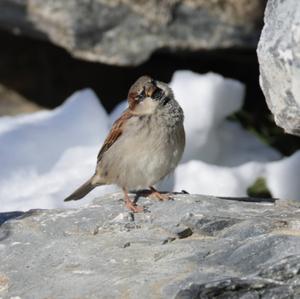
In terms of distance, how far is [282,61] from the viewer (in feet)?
12.9

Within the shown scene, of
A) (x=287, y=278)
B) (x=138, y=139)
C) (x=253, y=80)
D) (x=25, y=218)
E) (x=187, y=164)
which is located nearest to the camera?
(x=287, y=278)

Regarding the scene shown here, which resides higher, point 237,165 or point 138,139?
point 138,139

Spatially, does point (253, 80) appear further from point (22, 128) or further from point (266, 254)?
point (266, 254)

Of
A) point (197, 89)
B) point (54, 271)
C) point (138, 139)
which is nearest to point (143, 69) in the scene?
point (197, 89)

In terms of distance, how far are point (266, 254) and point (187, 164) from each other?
3027 mm

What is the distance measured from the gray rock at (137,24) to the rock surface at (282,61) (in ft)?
11.9

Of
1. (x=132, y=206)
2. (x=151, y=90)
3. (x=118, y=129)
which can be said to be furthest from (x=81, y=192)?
(x=132, y=206)

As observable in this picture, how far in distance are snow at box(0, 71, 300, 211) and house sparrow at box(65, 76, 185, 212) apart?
115 centimetres

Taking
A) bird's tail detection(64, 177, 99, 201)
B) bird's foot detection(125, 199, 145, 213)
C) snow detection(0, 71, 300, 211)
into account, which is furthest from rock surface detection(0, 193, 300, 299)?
snow detection(0, 71, 300, 211)

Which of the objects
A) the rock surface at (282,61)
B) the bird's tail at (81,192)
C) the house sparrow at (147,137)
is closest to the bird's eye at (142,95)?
the house sparrow at (147,137)

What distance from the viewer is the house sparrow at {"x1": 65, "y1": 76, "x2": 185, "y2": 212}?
5.21m

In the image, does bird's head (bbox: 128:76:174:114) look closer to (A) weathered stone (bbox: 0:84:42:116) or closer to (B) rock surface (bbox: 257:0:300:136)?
(B) rock surface (bbox: 257:0:300:136)

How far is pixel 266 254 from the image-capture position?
400cm

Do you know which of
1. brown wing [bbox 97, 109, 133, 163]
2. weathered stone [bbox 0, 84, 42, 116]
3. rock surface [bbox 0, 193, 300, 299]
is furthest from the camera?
weathered stone [bbox 0, 84, 42, 116]
